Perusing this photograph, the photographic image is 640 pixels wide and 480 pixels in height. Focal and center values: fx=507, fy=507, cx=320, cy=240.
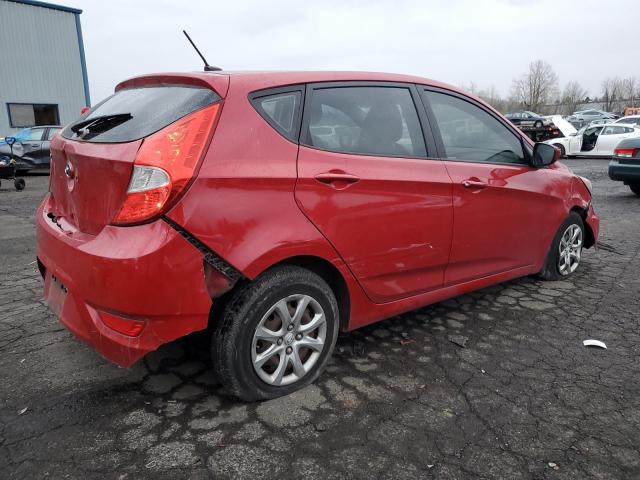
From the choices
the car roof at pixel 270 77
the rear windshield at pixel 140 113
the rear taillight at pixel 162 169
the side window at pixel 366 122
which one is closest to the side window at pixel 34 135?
the car roof at pixel 270 77

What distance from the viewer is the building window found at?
72.4 ft

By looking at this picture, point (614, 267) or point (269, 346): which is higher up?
point (269, 346)

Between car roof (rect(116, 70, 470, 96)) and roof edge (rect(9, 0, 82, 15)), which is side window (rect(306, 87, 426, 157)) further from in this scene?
roof edge (rect(9, 0, 82, 15))

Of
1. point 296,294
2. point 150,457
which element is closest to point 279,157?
point 296,294

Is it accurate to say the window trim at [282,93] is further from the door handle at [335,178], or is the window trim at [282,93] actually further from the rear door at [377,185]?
the door handle at [335,178]

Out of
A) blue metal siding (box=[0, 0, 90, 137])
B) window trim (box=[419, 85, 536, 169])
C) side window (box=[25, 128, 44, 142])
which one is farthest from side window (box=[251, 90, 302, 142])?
blue metal siding (box=[0, 0, 90, 137])

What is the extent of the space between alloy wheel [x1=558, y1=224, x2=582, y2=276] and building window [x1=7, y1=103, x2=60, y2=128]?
23.9m

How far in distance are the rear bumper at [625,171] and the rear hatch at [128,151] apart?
30.3ft

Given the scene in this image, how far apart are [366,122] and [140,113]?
1219 mm

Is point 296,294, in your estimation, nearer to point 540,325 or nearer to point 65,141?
point 65,141

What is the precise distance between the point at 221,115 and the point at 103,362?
64.6 inches

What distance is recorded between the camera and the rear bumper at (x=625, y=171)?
9.18 meters

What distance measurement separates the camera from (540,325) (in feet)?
11.7

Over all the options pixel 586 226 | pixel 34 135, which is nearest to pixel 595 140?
pixel 586 226
